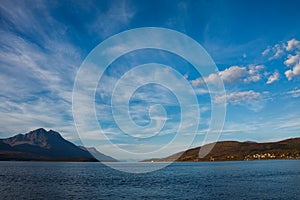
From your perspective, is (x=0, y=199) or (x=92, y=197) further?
(x=92, y=197)

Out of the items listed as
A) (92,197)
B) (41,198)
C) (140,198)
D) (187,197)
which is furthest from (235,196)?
(41,198)

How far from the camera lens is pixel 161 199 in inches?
2319

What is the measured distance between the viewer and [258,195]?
6228 centimetres

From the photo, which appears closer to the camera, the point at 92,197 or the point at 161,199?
the point at 161,199

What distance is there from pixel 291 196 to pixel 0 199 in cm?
6568

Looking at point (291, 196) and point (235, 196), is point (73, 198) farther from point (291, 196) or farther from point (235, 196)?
point (291, 196)

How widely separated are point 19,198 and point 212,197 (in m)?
45.0

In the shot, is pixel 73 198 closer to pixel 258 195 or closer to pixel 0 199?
pixel 0 199

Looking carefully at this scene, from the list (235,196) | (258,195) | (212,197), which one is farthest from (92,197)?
(258,195)

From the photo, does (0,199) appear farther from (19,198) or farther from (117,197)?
(117,197)

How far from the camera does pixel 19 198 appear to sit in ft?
200

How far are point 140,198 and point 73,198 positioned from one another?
1594cm

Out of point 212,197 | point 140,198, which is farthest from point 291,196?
point 140,198

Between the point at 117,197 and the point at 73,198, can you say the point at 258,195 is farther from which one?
the point at 73,198
